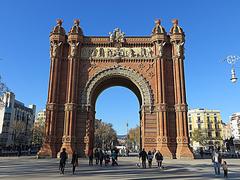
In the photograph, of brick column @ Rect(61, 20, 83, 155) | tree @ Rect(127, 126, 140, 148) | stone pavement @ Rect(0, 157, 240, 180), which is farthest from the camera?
tree @ Rect(127, 126, 140, 148)

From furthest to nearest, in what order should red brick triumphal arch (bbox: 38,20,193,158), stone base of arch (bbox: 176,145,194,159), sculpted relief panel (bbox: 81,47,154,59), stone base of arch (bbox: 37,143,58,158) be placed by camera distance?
sculpted relief panel (bbox: 81,47,154,59), red brick triumphal arch (bbox: 38,20,193,158), stone base of arch (bbox: 37,143,58,158), stone base of arch (bbox: 176,145,194,159)

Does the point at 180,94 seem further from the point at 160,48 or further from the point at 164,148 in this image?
the point at 164,148

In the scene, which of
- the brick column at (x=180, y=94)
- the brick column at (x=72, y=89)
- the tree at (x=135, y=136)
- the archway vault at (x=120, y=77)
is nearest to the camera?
the brick column at (x=180, y=94)

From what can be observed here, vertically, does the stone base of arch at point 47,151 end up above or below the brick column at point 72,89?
below

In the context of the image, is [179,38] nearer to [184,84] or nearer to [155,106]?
[184,84]

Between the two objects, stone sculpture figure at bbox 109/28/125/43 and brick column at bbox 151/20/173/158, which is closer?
brick column at bbox 151/20/173/158

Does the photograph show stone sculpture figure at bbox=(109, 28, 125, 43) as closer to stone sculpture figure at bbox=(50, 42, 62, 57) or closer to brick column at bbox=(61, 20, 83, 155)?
brick column at bbox=(61, 20, 83, 155)

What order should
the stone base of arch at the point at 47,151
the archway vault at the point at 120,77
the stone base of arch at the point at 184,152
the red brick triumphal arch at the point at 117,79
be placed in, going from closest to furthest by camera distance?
the stone base of arch at the point at 184,152 → the stone base of arch at the point at 47,151 → the red brick triumphal arch at the point at 117,79 → the archway vault at the point at 120,77

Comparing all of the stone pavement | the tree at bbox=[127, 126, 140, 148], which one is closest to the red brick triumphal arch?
the stone pavement

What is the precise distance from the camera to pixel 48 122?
31234 millimetres

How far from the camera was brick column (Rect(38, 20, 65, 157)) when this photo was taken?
30656mm

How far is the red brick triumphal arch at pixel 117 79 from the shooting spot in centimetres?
3119

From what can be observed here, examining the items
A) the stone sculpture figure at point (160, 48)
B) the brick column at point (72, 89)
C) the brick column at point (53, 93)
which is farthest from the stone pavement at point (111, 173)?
the stone sculpture figure at point (160, 48)

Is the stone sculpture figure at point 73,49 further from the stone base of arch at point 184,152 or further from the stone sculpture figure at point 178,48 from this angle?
the stone base of arch at point 184,152
